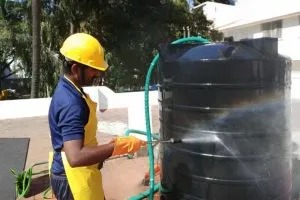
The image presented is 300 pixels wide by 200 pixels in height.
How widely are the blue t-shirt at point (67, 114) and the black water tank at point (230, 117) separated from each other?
2.26ft

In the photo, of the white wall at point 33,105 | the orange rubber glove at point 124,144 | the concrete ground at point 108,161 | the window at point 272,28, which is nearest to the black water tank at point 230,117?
the orange rubber glove at point 124,144

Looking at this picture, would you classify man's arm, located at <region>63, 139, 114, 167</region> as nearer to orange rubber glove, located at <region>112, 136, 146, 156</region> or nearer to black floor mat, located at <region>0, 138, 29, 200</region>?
orange rubber glove, located at <region>112, 136, 146, 156</region>

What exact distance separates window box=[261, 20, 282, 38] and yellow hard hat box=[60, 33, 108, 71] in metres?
19.2

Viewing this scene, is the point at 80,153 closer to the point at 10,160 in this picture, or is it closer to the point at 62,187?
the point at 62,187

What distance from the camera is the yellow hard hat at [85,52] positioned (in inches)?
95.9

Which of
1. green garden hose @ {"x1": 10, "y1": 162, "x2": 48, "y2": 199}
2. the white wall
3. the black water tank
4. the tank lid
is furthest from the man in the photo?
the white wall

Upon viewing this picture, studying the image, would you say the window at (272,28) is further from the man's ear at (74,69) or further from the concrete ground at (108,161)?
the man's ear at (74,69)

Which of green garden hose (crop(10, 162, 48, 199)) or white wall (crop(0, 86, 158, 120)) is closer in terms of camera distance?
green garden hose (crop(10, 162, 48, 199))

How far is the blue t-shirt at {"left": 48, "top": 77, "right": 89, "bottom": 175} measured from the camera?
2.28 meters

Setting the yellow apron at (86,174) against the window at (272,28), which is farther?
the window at (272,28)

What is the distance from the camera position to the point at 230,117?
264 centimetres

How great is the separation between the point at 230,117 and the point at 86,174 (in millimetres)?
905

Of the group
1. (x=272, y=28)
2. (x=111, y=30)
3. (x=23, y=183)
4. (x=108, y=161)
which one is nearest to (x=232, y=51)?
(x=23, y=183)

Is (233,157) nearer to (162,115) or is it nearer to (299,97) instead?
(162,115)
